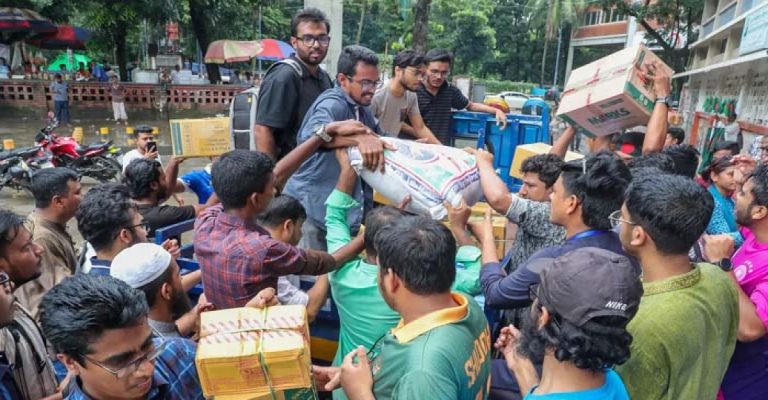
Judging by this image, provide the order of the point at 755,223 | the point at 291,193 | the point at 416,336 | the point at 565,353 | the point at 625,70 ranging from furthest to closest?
1. the point at 625,70
2. the point at 291,193
3. the point at 755,223
4. the point at 416,336
5. the point at 565,353

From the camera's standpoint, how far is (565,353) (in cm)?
118

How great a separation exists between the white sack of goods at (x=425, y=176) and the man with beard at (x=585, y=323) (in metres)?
1.13

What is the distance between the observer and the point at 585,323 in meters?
1.16

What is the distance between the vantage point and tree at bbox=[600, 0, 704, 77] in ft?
63.8

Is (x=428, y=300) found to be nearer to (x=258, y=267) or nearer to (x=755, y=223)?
(x=258, y=267)

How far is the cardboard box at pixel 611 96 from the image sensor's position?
10.7 ft

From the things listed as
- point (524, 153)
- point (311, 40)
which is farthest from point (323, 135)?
point (524, 153)

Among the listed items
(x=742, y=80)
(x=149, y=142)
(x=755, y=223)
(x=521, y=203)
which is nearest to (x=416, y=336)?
(x=521, y=203)

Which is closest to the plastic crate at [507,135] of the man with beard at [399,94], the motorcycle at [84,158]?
the man with beard at [399,94]

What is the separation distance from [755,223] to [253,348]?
2.14m

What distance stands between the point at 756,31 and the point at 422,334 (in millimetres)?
10953

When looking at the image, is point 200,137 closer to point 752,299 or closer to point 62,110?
point 752,299

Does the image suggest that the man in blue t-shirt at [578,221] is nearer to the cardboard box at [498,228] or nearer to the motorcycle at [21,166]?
the cardboard box at [498,228]

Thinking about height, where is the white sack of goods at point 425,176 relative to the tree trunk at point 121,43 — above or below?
below
